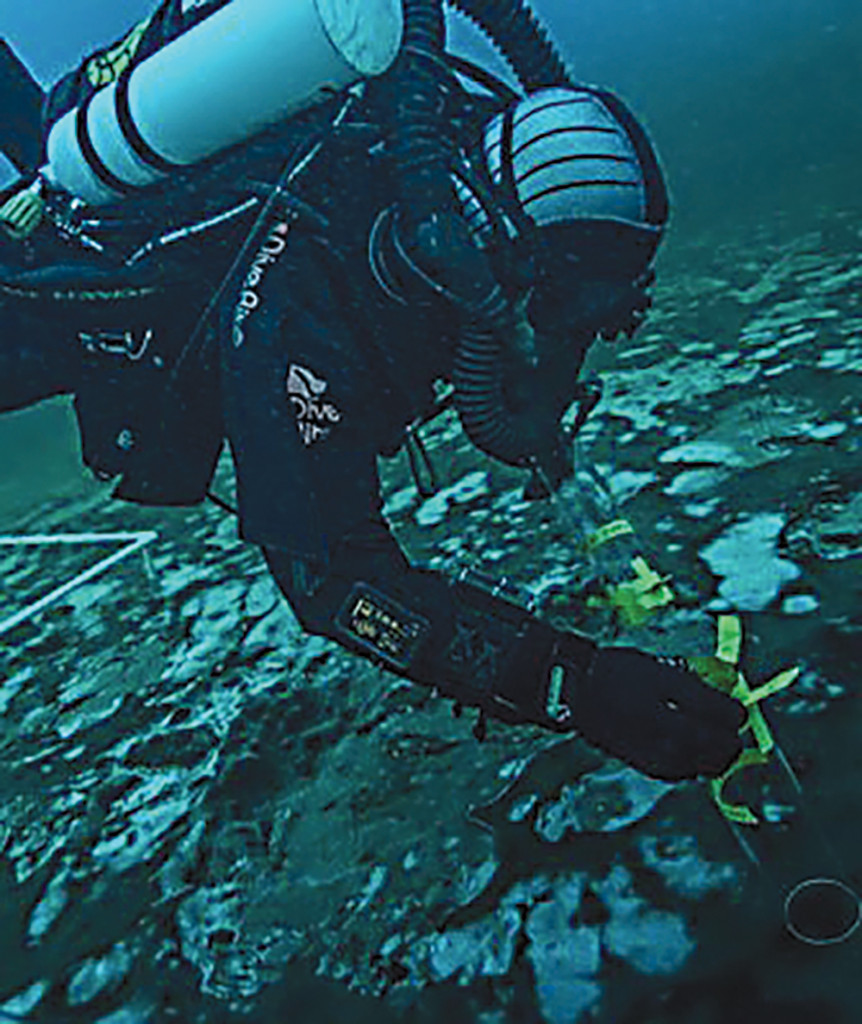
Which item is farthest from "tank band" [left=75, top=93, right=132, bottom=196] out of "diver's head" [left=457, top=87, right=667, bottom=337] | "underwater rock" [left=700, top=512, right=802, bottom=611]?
"underwater rock" [left=700, top=512, right=802, bottom=611]

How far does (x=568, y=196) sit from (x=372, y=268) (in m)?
0.55

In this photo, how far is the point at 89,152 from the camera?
274 centimetres

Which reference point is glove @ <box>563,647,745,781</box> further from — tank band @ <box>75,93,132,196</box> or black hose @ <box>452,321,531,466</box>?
tank band @ <box>75,93,132,196</box>

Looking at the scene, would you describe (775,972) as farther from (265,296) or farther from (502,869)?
(265,296)

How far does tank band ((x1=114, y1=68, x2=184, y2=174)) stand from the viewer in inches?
103

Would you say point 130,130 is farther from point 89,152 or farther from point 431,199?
point 431,199

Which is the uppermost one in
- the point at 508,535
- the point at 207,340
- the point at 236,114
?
the point at 236,114

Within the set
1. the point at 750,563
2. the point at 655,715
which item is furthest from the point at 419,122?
the point at 750,563

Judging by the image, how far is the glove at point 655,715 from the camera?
2.37m

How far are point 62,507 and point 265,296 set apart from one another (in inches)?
258

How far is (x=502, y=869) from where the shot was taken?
9.87ft

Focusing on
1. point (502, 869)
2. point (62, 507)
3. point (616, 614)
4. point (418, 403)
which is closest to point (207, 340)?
point (418, 403)

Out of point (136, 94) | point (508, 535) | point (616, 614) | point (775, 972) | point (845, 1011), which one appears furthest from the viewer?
point (508, 535)

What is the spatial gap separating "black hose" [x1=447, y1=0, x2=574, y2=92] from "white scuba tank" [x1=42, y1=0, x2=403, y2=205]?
0.57m
